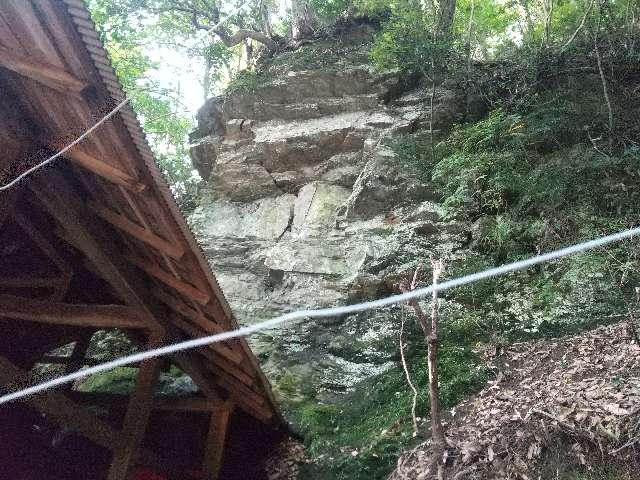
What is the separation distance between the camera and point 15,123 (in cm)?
304

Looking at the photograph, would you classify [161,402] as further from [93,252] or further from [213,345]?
[93,252]

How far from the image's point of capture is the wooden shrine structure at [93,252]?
2.43 metres

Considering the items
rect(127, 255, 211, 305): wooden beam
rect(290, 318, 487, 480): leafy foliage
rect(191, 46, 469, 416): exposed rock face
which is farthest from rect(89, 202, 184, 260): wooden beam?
rect(191, 46, 469, 416): exposed rock face

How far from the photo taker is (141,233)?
379cm

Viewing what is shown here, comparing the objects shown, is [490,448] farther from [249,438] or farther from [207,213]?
[207,213]

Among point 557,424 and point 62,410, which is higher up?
point 62,410

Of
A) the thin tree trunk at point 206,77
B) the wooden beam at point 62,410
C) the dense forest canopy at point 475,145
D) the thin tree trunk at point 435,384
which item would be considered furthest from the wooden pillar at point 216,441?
the thin tree trunk at point 206,77

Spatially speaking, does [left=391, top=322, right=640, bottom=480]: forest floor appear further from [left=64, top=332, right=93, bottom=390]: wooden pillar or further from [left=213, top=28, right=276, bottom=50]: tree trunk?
[left=213, top=28, right=276, bottom=50]: tree trunk

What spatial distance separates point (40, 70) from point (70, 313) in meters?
2.58

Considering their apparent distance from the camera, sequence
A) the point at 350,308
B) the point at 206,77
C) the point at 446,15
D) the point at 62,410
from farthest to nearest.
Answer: the point at 206,77 → the point at 446,15 → the point at 62,410 → the point at 350,308

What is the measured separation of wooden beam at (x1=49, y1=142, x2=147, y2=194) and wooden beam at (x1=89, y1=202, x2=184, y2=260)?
717 mm

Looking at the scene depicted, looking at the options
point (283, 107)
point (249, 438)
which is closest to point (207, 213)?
point (283, 107)

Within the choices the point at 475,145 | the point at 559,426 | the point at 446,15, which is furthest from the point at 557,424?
the point at 446,15

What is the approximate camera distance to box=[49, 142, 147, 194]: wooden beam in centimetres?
301
